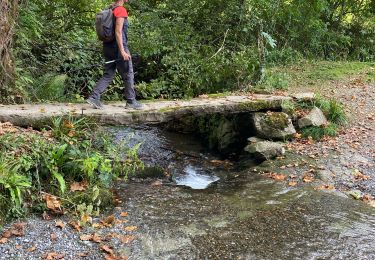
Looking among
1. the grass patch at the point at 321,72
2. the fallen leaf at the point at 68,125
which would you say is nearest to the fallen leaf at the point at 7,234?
Answer: the fallen leaf at the point at 68,125

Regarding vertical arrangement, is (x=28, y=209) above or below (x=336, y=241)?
above

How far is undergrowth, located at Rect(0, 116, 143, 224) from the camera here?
4949 mm

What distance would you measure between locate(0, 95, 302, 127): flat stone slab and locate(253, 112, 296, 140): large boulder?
26 centimetres

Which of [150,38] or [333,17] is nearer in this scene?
[150,38]

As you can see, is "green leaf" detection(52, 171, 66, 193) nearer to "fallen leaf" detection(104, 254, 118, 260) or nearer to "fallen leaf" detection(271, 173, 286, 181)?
"fallen leaf" detection(104, 254, 118, 260)

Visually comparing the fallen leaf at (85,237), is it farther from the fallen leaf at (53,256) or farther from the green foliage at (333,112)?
the green foliage at (333,112)

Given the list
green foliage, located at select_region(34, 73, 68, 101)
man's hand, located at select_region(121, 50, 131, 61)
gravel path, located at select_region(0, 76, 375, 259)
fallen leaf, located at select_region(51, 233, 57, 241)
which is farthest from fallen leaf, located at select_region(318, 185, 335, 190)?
green foliage, located at select_region(34, 73, 68, 101)

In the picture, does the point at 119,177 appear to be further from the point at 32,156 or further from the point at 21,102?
the point at 21,102

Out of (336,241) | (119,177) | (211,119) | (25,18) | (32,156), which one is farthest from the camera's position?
(211,119)

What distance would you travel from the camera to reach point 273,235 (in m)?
5.02

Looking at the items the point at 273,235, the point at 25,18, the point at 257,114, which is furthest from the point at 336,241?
the point at 25,18

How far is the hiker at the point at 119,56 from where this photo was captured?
266 inches

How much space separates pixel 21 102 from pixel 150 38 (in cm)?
412

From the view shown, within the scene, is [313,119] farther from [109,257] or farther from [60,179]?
[109,257]
